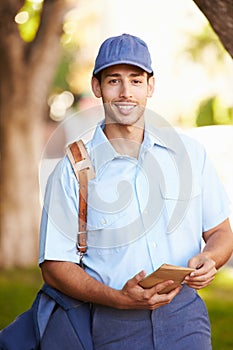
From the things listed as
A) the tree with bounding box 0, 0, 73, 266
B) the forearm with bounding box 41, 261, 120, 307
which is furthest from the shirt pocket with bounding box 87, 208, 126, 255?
the tree with bounding box 0, 0, 73, 266

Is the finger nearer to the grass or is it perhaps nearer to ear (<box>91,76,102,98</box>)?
ear (<box>91,76,102,98</box>)

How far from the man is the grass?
373 centimetres

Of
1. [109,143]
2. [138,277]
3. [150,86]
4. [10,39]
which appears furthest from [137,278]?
[10,39]

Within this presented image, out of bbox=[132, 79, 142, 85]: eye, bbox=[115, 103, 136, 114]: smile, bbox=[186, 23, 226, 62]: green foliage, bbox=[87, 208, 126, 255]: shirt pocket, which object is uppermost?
bbox=[186, 23, 226, 62]: green foliage

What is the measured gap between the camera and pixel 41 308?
3625mm

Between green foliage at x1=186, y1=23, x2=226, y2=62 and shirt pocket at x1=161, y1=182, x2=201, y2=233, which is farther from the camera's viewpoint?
green foliage at x1=186, y1=23, x2=226, y2=62

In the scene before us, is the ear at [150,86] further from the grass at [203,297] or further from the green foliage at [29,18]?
the green foliage at [29,18]

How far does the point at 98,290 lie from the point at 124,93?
75 centimetres

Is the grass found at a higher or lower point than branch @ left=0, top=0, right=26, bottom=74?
lower

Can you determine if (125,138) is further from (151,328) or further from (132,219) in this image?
(151,328)

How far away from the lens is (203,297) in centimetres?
1055

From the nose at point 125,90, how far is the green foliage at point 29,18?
7920 mm

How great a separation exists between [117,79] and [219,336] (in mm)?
4503

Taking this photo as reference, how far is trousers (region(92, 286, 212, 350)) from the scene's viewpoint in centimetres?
352
